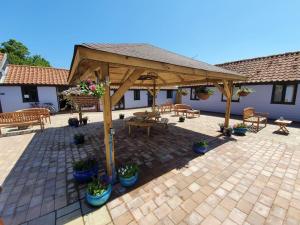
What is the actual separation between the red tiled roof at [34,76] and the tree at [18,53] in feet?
66.2

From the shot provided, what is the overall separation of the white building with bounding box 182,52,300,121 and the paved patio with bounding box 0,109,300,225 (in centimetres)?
509

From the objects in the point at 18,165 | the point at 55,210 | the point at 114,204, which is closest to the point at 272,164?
the point at 114,204

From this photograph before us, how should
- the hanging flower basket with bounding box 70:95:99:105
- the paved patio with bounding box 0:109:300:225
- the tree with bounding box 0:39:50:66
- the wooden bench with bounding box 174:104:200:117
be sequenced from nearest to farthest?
1. the paved patio with bounding box 0:109:300:225
2. the hanging flower basket with bounding box 70:95:99:105
3. the wooden bench with bounding box 174:104:200:117
4. the tree with bounding box 0:39:50:66

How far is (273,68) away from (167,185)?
1187 centimetres

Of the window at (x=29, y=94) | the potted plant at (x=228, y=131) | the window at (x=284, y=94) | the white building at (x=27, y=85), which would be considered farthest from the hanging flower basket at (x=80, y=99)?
the window at (x=284, y=94)

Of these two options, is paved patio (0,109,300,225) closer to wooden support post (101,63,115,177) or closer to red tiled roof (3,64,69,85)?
wooden support post (101,63,115,177)

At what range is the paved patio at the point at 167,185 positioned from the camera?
235 centimetres

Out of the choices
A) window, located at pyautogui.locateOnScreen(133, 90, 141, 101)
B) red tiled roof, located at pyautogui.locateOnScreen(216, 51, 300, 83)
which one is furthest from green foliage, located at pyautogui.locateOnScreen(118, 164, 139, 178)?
window, located at pyautogui.locateOnScreen(133, 90, 141, 101)

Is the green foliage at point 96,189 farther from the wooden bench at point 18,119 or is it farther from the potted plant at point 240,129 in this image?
the wooden bench at point 18,119

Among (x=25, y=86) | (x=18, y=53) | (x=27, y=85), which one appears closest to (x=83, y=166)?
(x=27, y=85)

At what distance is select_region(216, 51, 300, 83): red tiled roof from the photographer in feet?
29.2

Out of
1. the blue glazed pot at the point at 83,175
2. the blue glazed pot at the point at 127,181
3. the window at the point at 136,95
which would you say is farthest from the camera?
the window at the point at 136,95

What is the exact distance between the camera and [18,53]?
30844 millimetres

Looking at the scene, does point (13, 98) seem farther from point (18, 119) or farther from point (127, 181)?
point (127, 181)
